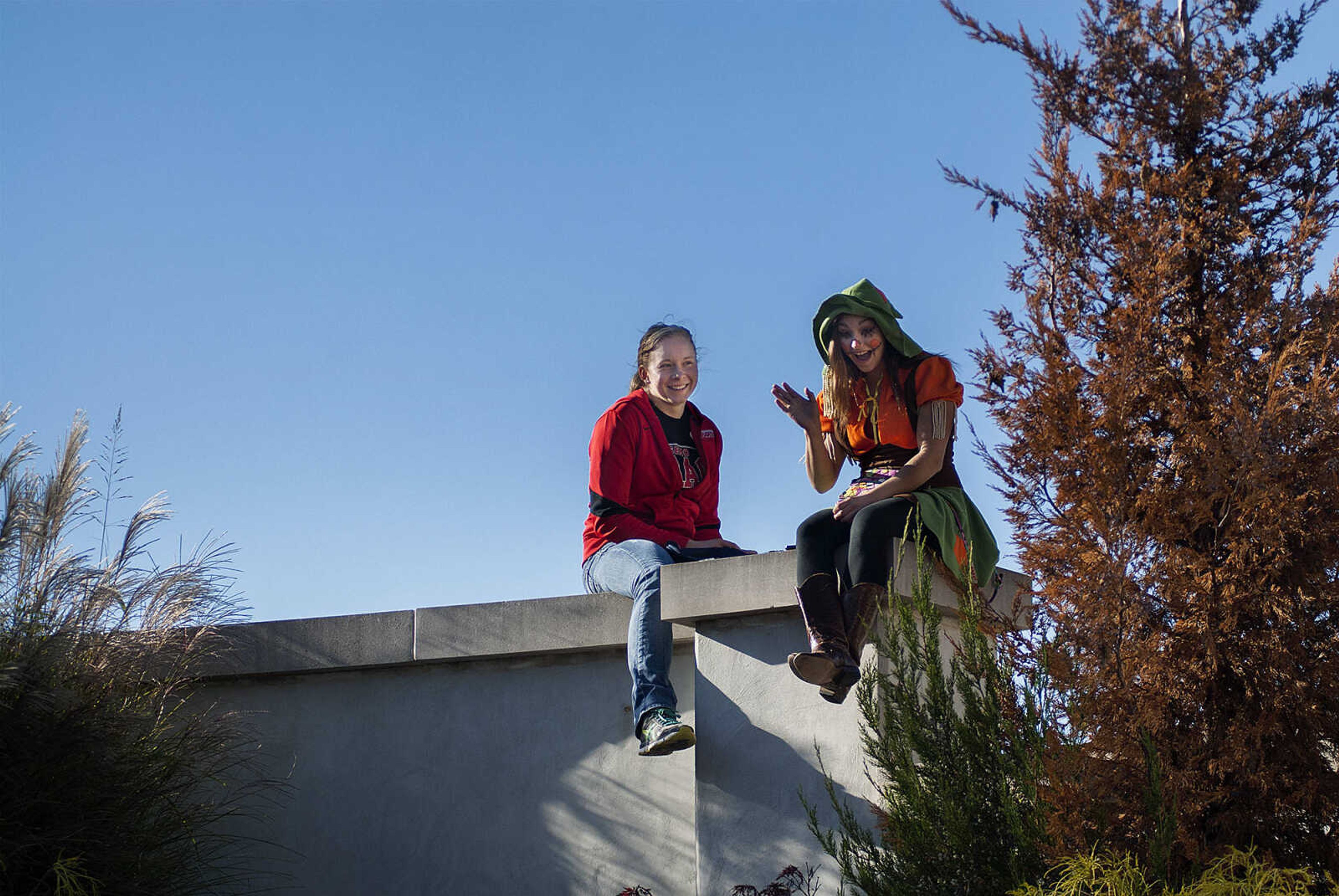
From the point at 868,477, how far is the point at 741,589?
61 centimetres

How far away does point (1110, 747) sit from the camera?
352 centimetres

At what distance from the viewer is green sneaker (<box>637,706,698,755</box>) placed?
178 inches

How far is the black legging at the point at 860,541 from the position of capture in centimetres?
448

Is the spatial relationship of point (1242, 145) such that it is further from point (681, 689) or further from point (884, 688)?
point (681, 689)

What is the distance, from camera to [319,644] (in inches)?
224

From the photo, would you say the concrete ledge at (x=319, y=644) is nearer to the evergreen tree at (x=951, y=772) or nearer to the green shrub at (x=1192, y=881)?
the evergreen tree at (x=951, y=772)

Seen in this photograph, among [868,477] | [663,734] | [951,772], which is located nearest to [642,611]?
[663,734]

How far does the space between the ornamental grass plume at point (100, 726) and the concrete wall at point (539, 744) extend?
33 cm

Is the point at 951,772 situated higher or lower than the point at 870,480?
lower

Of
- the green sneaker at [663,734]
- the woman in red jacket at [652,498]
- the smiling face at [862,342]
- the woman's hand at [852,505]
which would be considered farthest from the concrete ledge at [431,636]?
the smiling face at [862,342]

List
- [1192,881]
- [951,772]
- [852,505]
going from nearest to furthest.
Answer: [1192,881], [951,772], [852,505]

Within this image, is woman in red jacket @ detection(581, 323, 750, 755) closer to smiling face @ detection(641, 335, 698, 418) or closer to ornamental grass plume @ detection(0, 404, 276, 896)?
smiling face @ detection(641, 335, 698, 418)

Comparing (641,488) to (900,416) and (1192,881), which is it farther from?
(1192,881)

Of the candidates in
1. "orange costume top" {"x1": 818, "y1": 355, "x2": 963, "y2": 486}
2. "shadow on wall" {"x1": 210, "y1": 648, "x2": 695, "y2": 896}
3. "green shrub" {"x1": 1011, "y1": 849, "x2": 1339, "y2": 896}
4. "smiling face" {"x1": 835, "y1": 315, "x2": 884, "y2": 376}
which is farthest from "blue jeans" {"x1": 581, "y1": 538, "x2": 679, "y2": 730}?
"green shrub" {"x1": 1011, "y1": 849, "x2": 1339, "y2": 896}
